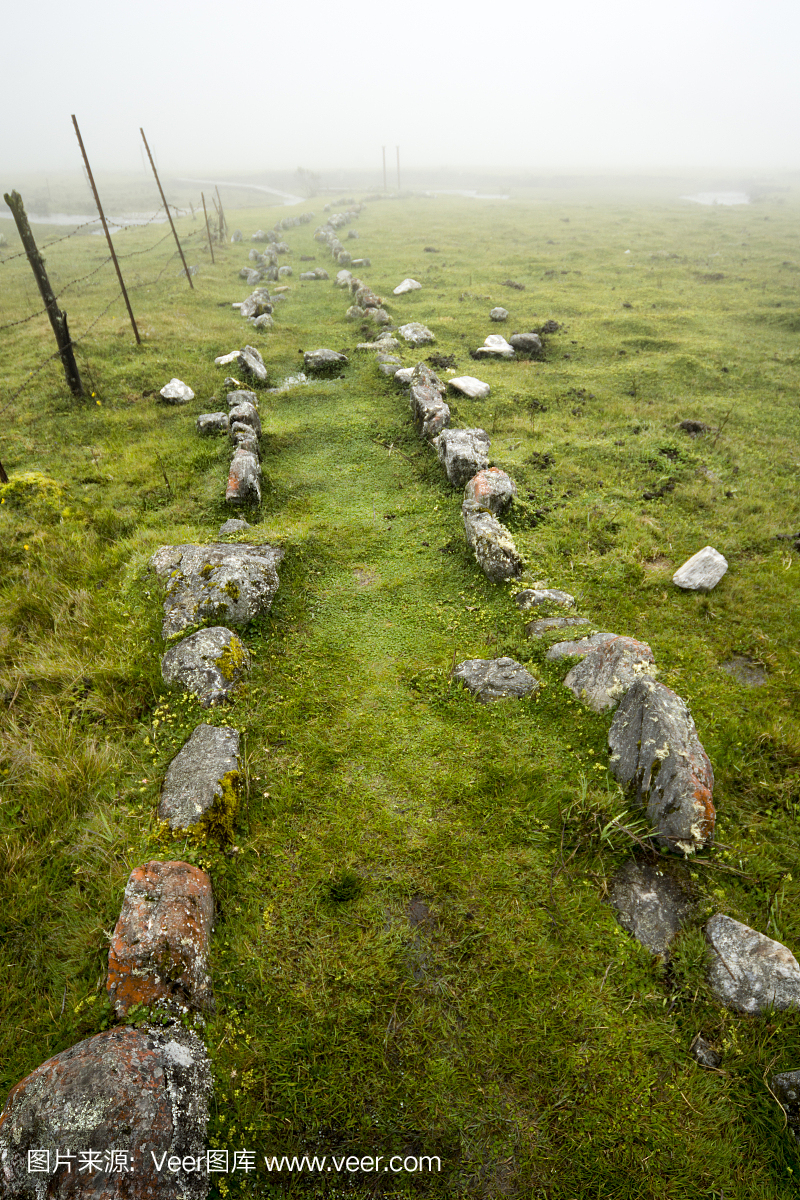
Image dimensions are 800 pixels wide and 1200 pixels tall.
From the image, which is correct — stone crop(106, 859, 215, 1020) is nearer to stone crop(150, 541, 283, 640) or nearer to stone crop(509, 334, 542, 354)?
stone crop(150, 541, 283, 640)

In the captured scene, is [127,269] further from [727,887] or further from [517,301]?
[727,887]

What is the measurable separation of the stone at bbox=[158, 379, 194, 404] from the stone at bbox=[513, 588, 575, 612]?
10.4m

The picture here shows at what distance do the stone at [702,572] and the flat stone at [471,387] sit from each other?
24.4ft

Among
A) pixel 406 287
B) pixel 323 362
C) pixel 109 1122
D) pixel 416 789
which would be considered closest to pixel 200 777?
pixel 416 789

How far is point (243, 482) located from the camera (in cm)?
957

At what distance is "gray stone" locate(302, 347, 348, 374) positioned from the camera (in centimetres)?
1500

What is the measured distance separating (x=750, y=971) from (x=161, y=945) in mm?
4320

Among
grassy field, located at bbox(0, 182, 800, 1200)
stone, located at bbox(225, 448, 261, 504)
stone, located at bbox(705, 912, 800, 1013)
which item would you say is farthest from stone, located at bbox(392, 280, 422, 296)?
stone, located at bbox(705, 912, 800, 1013)

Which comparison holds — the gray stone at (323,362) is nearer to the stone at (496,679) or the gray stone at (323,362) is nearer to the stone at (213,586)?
the stone at (213,586)

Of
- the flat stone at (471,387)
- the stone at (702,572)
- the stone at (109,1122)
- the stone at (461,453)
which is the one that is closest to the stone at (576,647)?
the stone at (702,572)

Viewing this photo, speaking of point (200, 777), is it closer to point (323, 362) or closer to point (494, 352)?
point (323, 362)

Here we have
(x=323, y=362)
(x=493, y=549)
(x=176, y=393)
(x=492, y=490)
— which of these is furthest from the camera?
(x=323, y=362)

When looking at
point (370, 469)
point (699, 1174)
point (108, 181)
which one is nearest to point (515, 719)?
point (699, 1174)

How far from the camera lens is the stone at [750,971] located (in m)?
3.85
